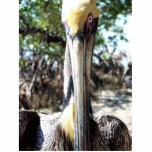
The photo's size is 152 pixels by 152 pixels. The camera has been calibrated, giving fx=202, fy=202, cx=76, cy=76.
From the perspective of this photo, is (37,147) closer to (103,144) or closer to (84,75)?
(103,144)

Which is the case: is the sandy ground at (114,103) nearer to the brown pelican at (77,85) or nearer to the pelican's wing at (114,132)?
the pelican's wing at (114,132)

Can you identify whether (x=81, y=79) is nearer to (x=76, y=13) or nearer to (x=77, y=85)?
(x=77, y=85)

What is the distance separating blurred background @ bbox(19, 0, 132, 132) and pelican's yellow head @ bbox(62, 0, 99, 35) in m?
1.76

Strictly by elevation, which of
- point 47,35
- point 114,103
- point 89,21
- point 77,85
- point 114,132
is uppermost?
point 47,35

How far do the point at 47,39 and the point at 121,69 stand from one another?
Answer: 2.18 metres

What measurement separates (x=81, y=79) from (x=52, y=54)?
2.97m

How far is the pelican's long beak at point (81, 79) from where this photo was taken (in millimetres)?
1116

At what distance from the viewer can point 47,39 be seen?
12.6ft

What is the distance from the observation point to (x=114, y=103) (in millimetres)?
5957

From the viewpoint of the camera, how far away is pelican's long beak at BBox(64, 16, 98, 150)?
1.12 metres

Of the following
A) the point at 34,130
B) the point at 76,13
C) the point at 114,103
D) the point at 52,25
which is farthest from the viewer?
the point at 114,103

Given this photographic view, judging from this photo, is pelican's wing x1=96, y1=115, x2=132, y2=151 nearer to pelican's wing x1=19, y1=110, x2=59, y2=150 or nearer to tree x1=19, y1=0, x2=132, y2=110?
pelican's wing x1=19, y1=110, x2=59, y2=150

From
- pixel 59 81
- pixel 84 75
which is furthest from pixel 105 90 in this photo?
pixel 84 75

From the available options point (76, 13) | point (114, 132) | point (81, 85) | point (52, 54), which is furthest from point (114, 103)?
point (76, 13)
